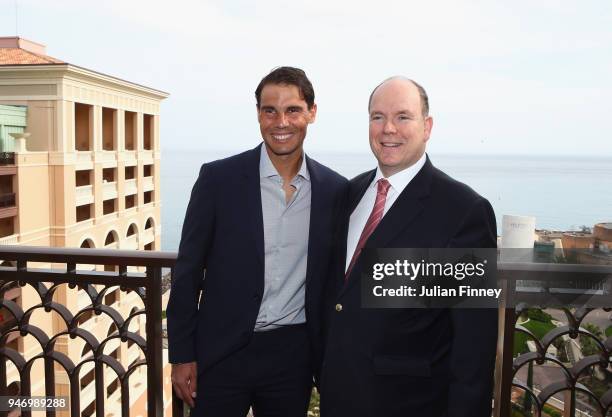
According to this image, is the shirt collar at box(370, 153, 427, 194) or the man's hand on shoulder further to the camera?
the man's hand on shoulder

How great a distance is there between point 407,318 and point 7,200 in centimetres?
2988

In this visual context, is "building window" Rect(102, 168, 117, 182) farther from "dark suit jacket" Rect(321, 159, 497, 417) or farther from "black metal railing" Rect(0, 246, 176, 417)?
"dark suit jacket" Rect(321, 159, 497, 417)

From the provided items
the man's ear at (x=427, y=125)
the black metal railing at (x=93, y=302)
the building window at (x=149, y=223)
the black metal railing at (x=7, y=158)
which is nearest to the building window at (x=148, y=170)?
the building window at (x=149, y=223)

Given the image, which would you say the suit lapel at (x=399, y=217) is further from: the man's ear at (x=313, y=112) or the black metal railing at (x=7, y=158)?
the black metal railing at (x=7, y=158)

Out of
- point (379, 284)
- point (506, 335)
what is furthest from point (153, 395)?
point (506, 335)

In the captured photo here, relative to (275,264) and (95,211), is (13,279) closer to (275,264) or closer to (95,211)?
(275,264)

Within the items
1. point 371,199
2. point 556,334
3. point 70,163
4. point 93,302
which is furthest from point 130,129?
point 556,334

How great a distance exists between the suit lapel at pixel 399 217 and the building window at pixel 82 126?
1392 inches

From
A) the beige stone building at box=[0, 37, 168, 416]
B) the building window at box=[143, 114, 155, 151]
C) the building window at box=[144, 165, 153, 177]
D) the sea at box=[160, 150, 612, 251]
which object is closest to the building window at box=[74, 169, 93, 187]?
the beige stone building at box=[0, 37, 168, 416]

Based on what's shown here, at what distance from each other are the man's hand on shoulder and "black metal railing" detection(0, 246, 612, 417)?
0.46 meters

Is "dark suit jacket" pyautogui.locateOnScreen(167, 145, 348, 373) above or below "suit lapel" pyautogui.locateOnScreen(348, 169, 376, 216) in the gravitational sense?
below

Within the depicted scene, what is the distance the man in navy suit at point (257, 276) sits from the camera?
6.86 ft

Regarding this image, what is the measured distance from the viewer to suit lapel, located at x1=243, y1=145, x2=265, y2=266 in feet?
6.82

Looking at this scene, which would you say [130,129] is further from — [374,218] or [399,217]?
[399,217]
